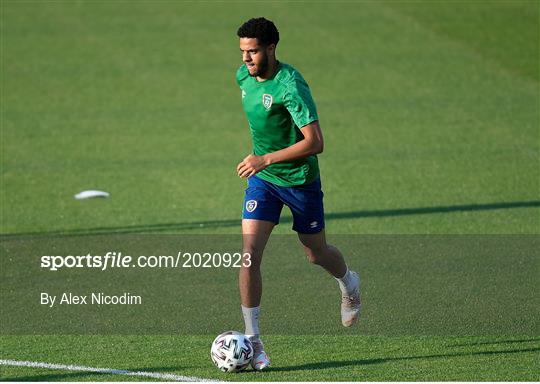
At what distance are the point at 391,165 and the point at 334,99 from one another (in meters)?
4.83

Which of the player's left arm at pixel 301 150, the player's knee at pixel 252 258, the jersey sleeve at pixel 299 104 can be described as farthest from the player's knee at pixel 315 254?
the jersey sleeve at pixel 299 104

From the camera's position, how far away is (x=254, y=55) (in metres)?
9.15

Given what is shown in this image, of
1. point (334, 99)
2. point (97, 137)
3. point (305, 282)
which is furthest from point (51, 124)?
point (305, 282)

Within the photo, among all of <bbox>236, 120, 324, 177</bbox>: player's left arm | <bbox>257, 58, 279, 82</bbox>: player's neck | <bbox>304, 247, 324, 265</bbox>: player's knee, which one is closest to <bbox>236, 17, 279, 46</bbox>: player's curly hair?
<bbox>257, 58, 279, 82</bbox>: player's neck

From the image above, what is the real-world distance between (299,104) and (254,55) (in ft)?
1.65

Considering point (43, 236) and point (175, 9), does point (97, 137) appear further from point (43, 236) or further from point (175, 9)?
point (175, 9)

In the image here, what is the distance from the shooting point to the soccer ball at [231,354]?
8961 millimetres

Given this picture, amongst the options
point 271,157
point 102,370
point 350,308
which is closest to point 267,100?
point 271,157

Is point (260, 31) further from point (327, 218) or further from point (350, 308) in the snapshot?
point (327, 218)

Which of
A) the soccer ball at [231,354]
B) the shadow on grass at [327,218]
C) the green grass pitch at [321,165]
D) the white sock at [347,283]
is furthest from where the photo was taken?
the shadow on grass at [327,218]

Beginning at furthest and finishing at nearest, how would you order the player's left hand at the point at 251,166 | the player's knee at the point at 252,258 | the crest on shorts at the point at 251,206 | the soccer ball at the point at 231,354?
the crest on shorts at the point at 251,206 → the player's knee at the point at 252,258 → the soccer ball at the point at 231,354 → the player's left hand at the point at 251,166

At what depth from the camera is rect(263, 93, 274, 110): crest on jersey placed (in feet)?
30.2

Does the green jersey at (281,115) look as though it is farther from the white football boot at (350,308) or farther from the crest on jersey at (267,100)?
the white football boot at (350,308)

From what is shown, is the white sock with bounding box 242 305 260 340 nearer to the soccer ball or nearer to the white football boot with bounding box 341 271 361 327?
the soccer ball
